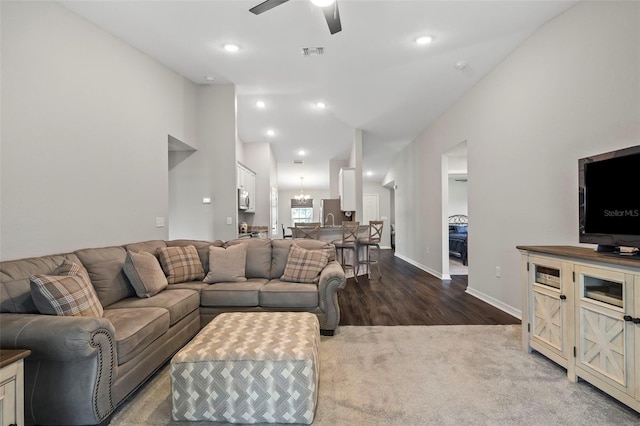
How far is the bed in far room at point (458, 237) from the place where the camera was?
7207 mm

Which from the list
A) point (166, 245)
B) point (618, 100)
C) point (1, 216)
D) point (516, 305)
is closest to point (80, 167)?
point (1, 216)

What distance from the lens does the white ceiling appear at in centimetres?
275

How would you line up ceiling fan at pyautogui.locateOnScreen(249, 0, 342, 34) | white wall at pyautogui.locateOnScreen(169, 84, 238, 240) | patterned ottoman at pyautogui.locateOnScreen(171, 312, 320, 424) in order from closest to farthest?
1. patterned ottoman at pyautogui.locateOnScreen(171, 312, 320, 424)
2. ceiling fan at pyautogui.locateOnScreen(249, 0, 342, 34)
3. white wall at pyautogui.locateOnScreen(169, 84, 238, 240)

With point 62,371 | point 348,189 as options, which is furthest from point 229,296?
point 348,189

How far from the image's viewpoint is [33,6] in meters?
2.33

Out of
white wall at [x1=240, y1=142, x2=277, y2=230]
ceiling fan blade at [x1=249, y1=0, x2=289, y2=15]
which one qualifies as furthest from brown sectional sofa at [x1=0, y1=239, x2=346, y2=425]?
white wall at [x1=240, y1=142, x2=277, y2=230]

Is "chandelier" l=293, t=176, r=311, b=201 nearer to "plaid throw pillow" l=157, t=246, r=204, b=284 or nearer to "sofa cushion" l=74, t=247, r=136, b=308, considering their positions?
"plaid throw pillow" l=157, t=246, r=204, b=284

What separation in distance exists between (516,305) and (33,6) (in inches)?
213

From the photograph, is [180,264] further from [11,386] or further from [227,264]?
[11,386]

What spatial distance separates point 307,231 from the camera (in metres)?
5.38

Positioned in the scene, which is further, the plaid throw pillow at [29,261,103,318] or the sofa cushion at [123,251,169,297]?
the sofa cushion at [123,251,169,297]

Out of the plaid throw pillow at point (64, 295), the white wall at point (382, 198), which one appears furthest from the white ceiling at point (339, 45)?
the white wall at point (382, 198)

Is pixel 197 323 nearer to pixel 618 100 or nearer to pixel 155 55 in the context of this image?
pixel 155 55

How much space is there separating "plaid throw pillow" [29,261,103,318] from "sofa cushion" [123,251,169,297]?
0.55 meters
